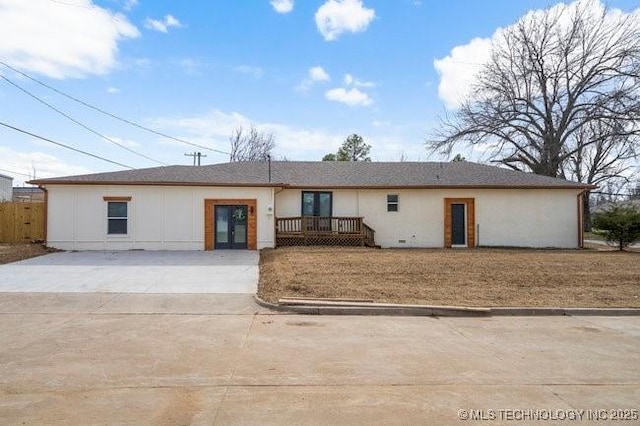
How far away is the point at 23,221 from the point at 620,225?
24.7 meters

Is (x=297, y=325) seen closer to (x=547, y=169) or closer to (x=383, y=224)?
(x=383, y=224)

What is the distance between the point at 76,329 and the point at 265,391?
12.5 ft

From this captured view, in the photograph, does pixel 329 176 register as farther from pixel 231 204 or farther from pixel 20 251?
pixel 20 251

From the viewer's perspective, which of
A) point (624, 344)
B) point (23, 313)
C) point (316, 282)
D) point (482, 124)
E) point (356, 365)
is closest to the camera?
point (356, 365)

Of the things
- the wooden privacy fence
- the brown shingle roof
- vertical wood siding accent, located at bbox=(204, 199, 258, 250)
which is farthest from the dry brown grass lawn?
the wooden privacy fence

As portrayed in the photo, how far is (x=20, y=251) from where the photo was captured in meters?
15.5

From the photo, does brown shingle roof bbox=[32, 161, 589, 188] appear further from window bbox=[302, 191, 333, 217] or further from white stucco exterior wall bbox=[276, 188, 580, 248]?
window bbox=[302, 191, 333, 217]

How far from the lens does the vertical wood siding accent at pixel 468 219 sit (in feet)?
A: 63.6

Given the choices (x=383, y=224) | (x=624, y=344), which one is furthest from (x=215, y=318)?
(x=383, y=224)

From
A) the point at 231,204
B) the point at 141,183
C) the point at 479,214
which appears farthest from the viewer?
the point at 479,214

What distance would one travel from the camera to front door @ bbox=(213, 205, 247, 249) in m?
17.6

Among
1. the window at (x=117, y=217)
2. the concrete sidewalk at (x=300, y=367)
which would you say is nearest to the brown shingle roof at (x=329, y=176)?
the window at (x=117, y=217)

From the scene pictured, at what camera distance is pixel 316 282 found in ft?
32.6

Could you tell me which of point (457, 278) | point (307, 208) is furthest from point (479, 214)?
point (457, 278)
